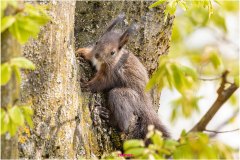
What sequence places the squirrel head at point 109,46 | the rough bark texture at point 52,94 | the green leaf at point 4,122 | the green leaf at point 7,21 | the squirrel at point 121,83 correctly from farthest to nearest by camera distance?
the squirrel head at point 109,46 → the squirrel at point 121,83 → the rough bark texture at point 52,94 → the green leaf at point 4,122 → the green leaf at point 7,21

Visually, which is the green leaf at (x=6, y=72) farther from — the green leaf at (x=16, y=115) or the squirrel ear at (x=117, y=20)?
the squirrel ear at (x=117, y=20)

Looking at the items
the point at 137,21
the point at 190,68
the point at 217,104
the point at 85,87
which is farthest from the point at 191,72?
the point at 137,21

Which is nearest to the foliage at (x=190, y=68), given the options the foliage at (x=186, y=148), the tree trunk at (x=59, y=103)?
the foliage at (x=186, y=148)

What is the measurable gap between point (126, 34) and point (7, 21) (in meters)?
2.40

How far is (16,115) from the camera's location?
2256mm

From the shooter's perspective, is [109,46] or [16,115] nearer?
[16,115]

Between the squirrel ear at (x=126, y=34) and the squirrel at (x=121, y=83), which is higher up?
the squirrel ear at (x=126, y=34)

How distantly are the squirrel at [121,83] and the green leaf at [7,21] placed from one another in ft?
6.25

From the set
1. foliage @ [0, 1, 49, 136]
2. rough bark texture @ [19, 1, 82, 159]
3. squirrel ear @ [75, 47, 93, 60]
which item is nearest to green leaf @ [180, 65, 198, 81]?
foliage @ [0, 1, 49, 136]

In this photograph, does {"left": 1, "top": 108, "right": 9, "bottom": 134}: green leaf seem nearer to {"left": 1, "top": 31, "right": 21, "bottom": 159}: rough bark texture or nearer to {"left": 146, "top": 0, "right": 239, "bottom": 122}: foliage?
{"left": 1, "top": 31, "right": 21, "bottom": 159}: rough bark texture

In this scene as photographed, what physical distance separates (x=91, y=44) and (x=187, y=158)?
8.48 feet

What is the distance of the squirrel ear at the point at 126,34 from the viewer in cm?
432

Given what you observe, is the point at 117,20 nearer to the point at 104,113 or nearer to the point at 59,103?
the point at 104,113

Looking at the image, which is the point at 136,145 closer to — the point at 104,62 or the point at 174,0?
the point at 174,0
